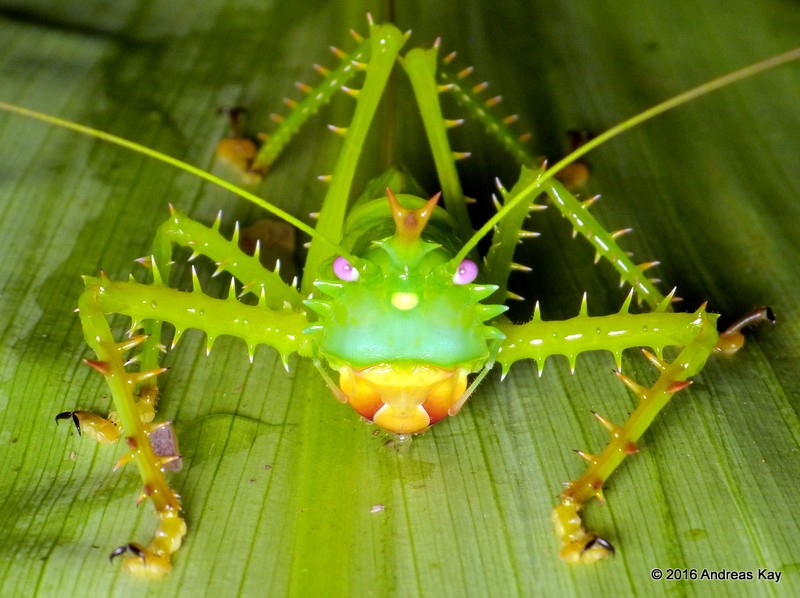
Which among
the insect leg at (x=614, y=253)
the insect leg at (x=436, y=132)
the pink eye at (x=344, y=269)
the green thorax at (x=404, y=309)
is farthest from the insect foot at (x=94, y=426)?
the insect leg at (x=614, y=253)

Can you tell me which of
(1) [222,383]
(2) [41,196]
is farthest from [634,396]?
(2) [41,196]

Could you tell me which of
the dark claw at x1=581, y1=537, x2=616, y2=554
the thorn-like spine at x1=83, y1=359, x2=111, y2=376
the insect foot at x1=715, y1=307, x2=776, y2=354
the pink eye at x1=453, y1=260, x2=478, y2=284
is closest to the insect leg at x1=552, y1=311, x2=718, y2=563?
the dark claw at x1=581, y1=537, x2=616, y2=554

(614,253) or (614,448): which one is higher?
(614,253)

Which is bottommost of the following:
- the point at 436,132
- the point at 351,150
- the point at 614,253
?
the point at 614,253

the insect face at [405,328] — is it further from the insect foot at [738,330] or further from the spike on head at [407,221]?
the insect foot at [738,330]

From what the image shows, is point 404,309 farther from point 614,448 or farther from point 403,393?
point 614,448

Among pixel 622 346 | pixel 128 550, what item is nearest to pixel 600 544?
pixel 622 346
